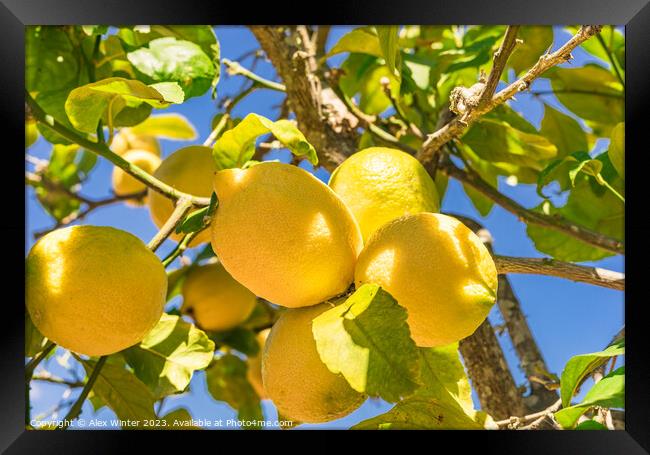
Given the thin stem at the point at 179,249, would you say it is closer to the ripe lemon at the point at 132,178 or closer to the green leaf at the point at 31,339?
the green leaf at the point at 31,339

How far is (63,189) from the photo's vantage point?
61.6 inches

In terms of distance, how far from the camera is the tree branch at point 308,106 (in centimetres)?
108

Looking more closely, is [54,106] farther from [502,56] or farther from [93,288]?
[502,56]

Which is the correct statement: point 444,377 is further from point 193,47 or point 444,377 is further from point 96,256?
point 193,47

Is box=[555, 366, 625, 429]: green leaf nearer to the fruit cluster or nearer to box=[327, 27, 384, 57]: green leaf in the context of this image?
the fruit cluster

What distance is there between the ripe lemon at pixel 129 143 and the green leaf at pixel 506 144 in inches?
29.4

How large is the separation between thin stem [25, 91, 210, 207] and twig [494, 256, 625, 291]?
0.33 m

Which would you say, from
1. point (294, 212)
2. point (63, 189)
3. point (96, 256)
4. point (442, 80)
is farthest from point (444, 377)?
point (63, 189)

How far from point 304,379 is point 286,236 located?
122 mm

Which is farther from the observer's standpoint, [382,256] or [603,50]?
[603,50]

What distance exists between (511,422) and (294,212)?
36 cm

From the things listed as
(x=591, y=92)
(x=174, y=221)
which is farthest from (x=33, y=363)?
(x=591, y=92)

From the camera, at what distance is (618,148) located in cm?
91

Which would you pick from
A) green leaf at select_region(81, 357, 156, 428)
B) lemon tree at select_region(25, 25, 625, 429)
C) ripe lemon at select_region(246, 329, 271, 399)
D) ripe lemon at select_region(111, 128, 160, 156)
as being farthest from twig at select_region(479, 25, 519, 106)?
ripe lemon at select_region(111, 128, 160, 156)
